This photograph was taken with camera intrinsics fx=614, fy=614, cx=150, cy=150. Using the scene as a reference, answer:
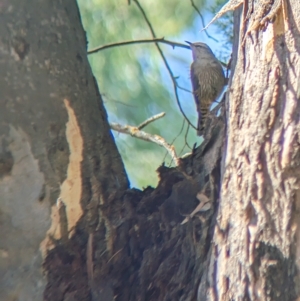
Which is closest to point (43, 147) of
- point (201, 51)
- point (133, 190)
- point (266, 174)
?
point (133, 190)

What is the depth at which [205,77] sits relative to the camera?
10.4ft

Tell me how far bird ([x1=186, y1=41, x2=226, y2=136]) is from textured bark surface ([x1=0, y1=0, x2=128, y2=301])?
1.48 m

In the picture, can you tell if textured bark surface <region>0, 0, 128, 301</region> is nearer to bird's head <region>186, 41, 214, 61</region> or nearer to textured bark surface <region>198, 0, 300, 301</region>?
textured bark surface <region>198, 0, 300, 301</region>

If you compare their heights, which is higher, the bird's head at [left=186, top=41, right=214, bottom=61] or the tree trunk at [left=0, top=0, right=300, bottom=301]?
the bird's head at [left=186, top=41, right=214, bottom=61]

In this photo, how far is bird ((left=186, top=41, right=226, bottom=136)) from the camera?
10.3 feet

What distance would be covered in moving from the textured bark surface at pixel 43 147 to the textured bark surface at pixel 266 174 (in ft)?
1.31

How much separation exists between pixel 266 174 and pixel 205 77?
6.68 feet

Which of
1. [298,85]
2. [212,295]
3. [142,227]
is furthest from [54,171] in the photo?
[298,85]

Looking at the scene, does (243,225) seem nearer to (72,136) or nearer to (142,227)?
(142,227)

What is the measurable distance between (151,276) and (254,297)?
308mm

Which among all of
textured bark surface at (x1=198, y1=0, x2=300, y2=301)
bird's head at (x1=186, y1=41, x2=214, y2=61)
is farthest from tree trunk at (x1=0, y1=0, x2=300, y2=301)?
bird's head at (x1=186, y1=41, x2=214, y2=61)

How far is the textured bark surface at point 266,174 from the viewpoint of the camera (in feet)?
3.83

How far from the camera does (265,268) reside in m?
1.18

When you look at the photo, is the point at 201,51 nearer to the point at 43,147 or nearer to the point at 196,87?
the point at 196,87
